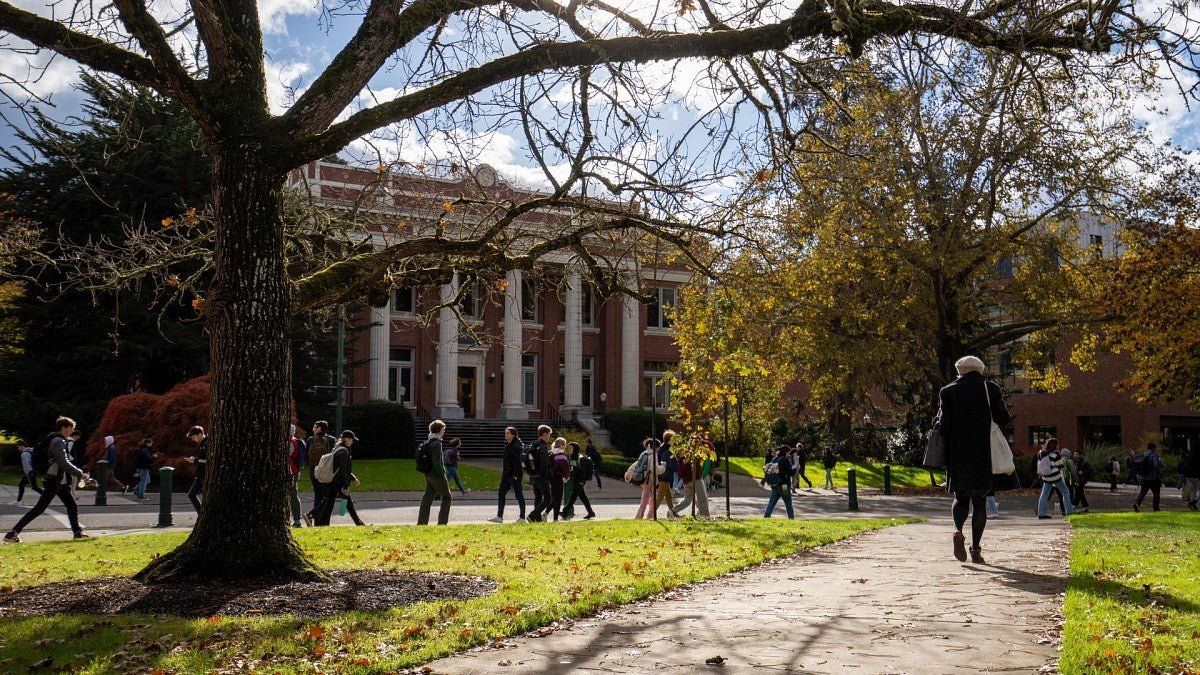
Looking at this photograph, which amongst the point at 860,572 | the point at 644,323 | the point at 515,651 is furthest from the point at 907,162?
the point at 644,323

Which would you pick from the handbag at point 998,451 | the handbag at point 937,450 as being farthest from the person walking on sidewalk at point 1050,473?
the handbag at point 937,450

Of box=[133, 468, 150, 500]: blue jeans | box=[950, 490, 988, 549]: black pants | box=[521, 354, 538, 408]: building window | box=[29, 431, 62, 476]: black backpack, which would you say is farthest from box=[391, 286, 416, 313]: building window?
box=[950, 490, 988, 549]: black pants

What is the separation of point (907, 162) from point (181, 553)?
2312cm

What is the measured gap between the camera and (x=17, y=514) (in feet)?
67.9

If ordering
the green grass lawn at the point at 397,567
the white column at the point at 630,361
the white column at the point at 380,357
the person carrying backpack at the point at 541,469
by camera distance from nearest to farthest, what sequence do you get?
the green grass lawn at the point at 397,567 → the person carrying backpack at the point at 541,469 → the white column at the point at 380,357 → the white column at the point at 630,361

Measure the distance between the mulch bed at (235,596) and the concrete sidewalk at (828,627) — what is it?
62.9 inches

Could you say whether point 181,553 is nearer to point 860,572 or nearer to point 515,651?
point 515,651

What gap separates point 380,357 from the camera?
150 ft

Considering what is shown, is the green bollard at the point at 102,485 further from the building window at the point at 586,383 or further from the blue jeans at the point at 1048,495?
the building window at the point at 586,383

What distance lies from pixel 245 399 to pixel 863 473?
1276 inches

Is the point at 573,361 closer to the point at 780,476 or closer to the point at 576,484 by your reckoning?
the point at 576,484

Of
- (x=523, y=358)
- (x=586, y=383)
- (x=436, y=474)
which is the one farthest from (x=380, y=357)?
(x=436, y=474)

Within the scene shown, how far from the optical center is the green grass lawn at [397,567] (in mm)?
5676

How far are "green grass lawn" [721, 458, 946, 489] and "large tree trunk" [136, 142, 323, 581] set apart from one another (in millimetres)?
28596
